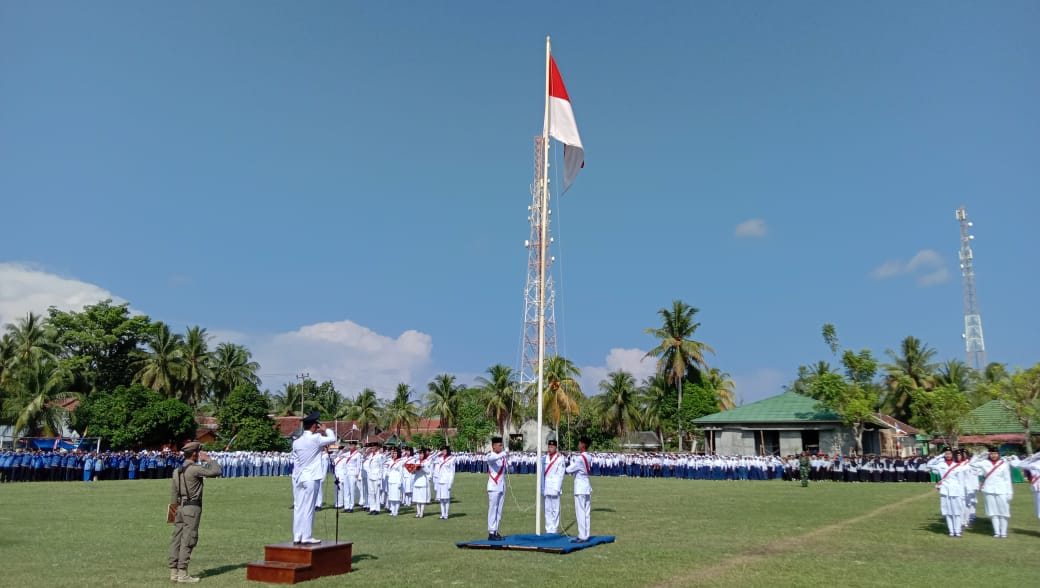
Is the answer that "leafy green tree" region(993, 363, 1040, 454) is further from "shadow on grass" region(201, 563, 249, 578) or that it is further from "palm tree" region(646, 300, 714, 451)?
"shadow on grass" region(201, 563, 249, 578)

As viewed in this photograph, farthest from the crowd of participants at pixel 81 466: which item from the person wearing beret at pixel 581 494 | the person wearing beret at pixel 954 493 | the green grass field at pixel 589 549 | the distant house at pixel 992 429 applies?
the distant house at pixel 992 429

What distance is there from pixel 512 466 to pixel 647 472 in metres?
8.19

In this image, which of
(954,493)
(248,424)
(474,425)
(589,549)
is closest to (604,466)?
(474,425)

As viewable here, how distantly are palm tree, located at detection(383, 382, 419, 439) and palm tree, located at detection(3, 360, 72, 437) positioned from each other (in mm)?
33887

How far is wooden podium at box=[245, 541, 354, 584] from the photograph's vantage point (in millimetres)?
9086

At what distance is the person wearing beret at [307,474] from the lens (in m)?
10.1

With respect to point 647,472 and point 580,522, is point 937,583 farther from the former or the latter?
point 647,472

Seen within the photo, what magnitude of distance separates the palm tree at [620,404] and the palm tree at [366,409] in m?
27.4

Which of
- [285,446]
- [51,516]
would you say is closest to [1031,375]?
[51,516]

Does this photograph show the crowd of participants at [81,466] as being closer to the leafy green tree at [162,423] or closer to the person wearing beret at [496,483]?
the leafy green tree at [162,423]

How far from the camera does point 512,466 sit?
45.5m

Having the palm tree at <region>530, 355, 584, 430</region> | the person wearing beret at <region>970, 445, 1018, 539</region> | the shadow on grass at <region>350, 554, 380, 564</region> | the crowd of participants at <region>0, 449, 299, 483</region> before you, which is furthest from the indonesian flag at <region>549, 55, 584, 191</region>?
the palm tree at <region>530, 355, 584, 430</region>

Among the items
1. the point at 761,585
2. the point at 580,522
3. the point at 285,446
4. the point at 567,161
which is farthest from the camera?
the point at 285,446

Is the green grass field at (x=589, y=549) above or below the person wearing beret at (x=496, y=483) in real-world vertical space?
below
